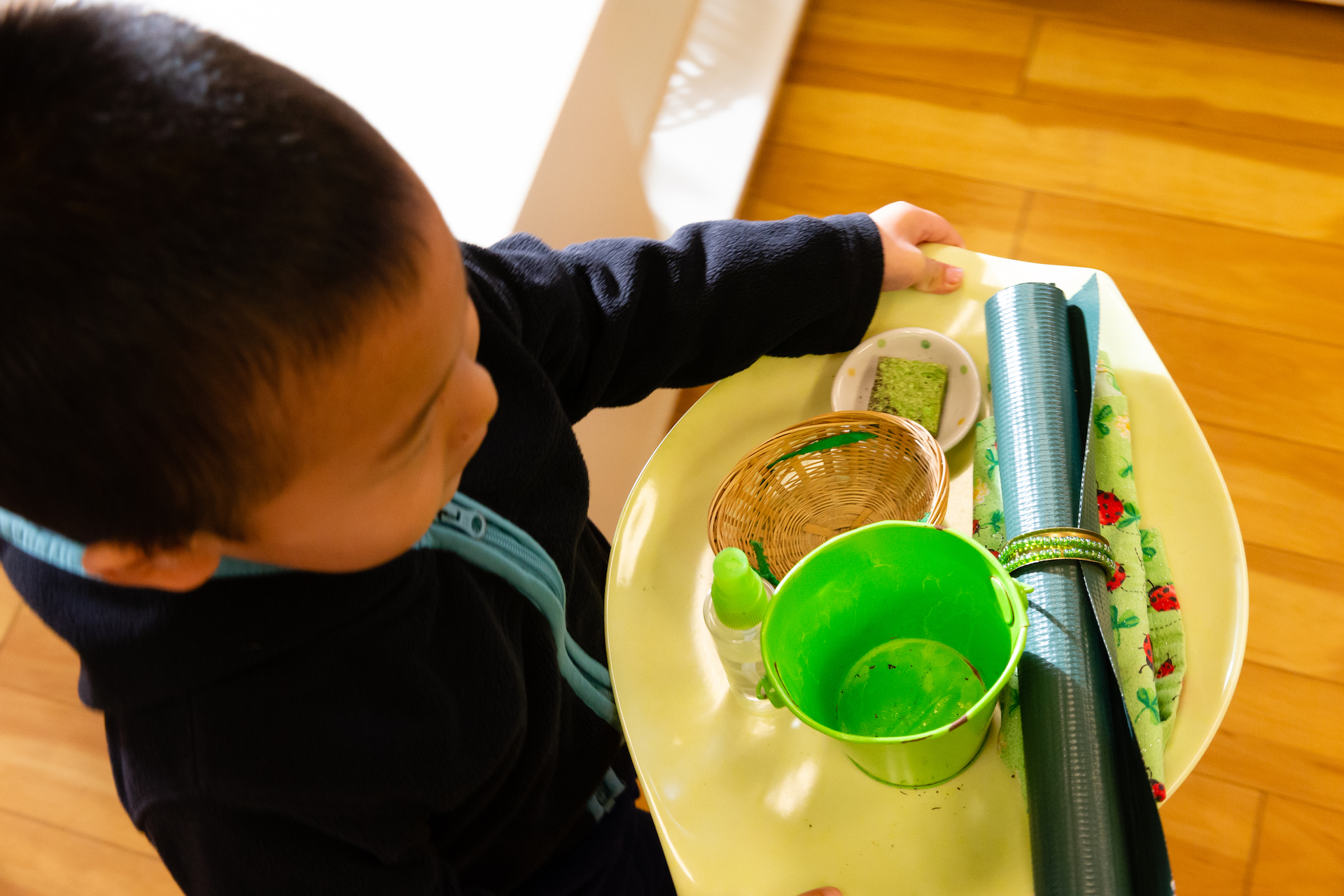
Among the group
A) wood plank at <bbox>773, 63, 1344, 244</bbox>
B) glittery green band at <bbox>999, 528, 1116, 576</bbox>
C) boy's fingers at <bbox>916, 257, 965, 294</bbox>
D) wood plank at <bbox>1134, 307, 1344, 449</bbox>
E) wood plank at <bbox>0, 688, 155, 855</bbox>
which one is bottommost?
wood plank at <bbox>0, 688, 155, 855</bbox>

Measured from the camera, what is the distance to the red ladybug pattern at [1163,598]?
56 centimetres

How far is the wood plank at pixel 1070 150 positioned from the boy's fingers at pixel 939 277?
798mm

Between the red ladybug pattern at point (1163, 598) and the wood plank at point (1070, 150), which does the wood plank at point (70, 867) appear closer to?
the red ladybug pattern at point (1163, 598)

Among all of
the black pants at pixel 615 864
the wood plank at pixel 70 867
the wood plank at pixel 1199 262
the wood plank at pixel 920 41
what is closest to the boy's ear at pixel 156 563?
the black pants at pixel 615 864

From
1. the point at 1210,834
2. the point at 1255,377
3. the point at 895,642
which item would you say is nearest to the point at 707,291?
the point at 895,642

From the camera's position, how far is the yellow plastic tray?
1.75 feet

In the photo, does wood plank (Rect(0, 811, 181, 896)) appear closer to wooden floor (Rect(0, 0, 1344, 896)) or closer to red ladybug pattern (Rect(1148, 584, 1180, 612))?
wooden floor (Rect(0, 0, 1344, 896))

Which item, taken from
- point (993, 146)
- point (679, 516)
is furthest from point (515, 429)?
point (993, 146)

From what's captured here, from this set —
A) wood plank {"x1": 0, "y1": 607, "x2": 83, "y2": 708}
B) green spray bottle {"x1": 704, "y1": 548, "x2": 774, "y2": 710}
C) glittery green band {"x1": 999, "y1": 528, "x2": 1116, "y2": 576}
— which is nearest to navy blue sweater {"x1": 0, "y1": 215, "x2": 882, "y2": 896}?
green spray bottle {"x1": 704, "y1": 548, "x2": 774, "y2": 710}

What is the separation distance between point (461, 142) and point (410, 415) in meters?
0.62

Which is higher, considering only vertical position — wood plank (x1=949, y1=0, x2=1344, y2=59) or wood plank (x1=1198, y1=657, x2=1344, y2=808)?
wood plank (x1=949, y1=0, x2=1344, y2=59)

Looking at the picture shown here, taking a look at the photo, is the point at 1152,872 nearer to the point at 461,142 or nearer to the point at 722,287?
the point at 722,287

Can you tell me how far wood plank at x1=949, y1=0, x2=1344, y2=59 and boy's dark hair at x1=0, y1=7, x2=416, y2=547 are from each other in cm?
146

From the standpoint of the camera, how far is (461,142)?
952 mm
